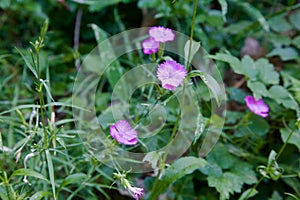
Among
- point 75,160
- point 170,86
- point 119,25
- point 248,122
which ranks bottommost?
point 248,122

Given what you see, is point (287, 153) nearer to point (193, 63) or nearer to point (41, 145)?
point (193, 63)

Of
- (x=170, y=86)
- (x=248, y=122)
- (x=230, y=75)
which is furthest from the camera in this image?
(x=230, y=75)

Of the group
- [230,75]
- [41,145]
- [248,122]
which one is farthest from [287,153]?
[41,145]

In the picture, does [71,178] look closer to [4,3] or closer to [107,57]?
[107,57]

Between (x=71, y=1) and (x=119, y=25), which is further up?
(x=71, y=1)

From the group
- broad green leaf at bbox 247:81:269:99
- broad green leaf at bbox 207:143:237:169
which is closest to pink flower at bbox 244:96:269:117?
broad green leaf at bbox 247:81:269:99

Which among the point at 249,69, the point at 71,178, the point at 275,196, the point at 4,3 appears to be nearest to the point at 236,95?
the point at 249,69
